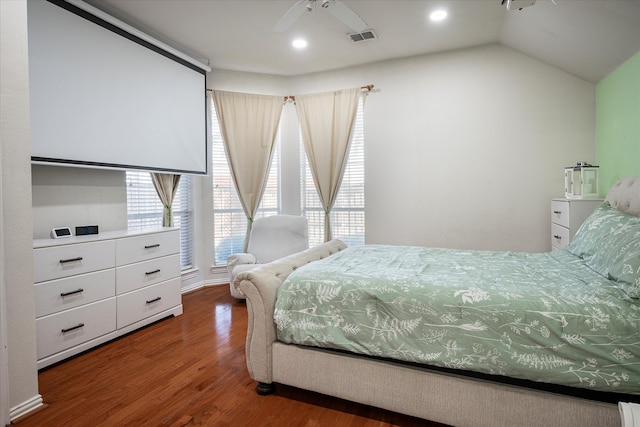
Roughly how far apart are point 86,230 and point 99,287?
1.81 feet

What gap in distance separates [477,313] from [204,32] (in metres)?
3.57

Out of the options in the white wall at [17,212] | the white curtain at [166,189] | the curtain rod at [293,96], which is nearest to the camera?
the white wall at [17,212]

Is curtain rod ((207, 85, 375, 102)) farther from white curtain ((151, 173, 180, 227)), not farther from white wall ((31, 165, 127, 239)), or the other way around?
white wall ((31, 165, 127, 239))

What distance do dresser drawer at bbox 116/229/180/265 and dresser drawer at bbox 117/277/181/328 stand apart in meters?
0.29

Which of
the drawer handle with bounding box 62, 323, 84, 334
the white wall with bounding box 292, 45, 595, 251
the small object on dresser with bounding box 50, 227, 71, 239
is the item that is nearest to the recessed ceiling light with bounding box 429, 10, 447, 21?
the white wall with bounding box 292, 45, 595, 251

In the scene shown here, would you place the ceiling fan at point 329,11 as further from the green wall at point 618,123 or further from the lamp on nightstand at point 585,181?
the lamp on nightstand at point 585,181

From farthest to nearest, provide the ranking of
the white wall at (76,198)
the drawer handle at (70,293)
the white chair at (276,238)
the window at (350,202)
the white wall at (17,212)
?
1. the window at (350,202)
2. the white chair at (276,238)
3. the white wall at (76,198)
4. the drawer handle at (70,293)
5. the white wall at (17,212)

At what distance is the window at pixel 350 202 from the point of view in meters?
4.46

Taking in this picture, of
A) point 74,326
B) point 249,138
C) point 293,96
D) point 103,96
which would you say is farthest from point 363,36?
point 74,326

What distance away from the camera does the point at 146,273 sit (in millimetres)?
3137

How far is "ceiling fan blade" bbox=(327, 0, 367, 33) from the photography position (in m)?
2.40

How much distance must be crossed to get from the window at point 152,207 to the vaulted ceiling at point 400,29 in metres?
1.53

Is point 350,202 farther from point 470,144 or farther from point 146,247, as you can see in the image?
point 146,247

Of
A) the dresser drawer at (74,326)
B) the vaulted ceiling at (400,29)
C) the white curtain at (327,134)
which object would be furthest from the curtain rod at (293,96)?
the dresser drawer at (74,326)
